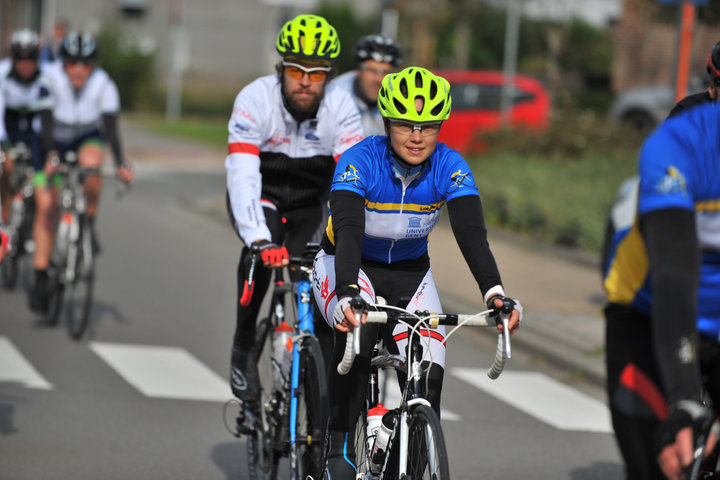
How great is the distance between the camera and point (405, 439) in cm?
407

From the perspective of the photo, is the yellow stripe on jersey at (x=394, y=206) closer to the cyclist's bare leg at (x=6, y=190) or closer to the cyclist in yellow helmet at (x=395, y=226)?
the cyclist in yellow helmet at (x=395, y=226)

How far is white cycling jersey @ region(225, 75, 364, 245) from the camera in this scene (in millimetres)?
5641

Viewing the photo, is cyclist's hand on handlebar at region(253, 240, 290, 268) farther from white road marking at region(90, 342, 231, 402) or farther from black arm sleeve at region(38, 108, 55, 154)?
black arm sleeve at region(38, 108, 55, 154)

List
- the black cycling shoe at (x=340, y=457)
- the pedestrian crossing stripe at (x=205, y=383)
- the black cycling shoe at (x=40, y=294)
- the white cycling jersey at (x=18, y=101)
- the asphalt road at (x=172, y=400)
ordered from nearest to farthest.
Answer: the black cycling shoe at (x=340, y=457) < the asphalt road at (x=172, y=400) < the pedestrian crossing stripe at (x=205, y=383) < the black cycling shoe at (x=40, y=294) < the white cycling jersey at (x=18, y=101)

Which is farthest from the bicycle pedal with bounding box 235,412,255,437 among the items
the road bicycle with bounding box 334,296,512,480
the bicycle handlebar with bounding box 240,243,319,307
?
the road bicycle with bounding box 334,296,512,480

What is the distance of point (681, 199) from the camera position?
312 centimetres

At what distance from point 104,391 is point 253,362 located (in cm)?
214

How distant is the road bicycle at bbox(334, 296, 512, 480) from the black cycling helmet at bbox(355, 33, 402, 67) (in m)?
4.51

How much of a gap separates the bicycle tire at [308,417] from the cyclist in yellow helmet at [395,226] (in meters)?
0.31

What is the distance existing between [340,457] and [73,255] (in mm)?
5292

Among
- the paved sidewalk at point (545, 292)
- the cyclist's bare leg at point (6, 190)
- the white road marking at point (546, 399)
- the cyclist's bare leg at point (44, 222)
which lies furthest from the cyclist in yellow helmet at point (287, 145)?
the cyclist's bare leg at point (6, 190)

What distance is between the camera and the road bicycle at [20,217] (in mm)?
10836

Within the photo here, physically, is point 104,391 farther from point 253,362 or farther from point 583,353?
point 583,353

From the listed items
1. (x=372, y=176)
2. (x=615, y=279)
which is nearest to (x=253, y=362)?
(x=372, y=176)
